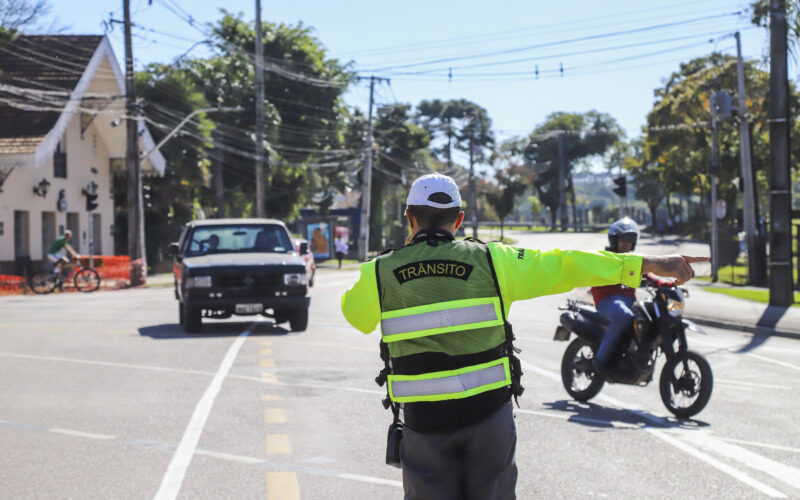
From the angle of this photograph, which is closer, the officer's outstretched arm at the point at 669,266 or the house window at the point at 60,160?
the officer's outstretched arm at the point at 669,266

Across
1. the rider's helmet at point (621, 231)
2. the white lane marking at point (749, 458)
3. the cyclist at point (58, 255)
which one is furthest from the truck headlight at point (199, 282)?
the cyclist at point (58, 255)

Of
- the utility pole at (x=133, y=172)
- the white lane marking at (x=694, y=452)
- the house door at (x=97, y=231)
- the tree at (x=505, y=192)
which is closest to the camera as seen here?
the white lane marking at (x=694, y=452)

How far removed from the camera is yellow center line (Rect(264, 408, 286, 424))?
8859mm

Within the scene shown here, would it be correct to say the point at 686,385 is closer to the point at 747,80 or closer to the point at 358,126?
the point at 747,80

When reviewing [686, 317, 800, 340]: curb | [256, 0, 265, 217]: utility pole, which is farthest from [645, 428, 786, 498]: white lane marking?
[256, 0, 265, 217]: utility pole

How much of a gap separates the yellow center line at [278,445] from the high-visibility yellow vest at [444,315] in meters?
3.86

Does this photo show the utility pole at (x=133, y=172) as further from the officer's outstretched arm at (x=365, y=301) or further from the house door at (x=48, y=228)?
the officer's outstretched arm at (x=365, y=301)

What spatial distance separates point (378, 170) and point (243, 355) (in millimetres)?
65832

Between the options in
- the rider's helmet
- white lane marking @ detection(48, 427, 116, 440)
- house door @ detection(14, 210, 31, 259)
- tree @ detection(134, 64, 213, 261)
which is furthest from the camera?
tree @ detection(134, 64, 213, 261)

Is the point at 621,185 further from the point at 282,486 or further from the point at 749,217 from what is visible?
the point at 282,486

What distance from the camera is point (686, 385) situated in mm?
9039

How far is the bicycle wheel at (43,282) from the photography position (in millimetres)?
30891

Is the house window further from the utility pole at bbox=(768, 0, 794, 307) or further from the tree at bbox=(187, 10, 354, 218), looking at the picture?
the utility pole at bbox=(768, 0, 794, 307)

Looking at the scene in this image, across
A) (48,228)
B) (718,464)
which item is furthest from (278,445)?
(48,228)
